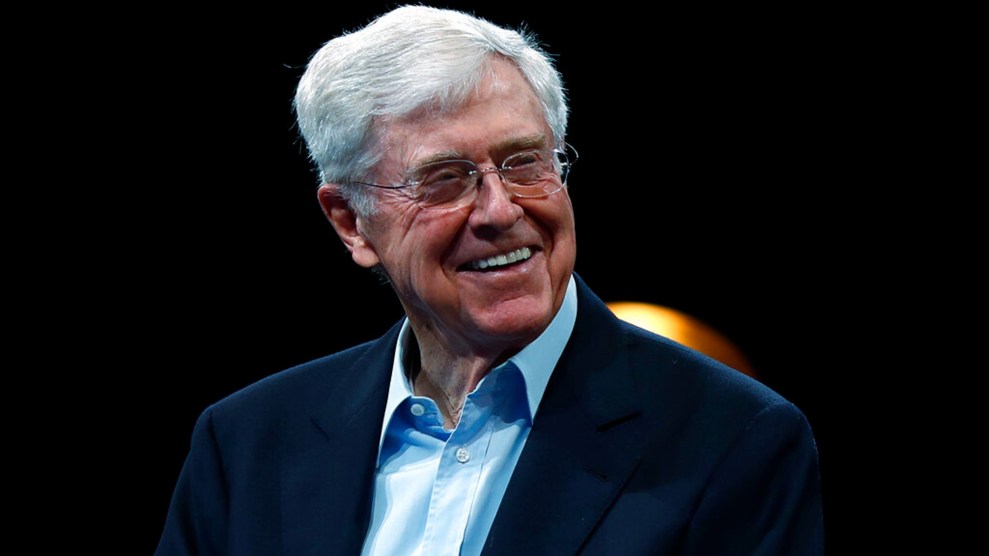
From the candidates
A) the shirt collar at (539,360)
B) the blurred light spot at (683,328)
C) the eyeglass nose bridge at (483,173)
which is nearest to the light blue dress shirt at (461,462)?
the shirt collar at (539,360)

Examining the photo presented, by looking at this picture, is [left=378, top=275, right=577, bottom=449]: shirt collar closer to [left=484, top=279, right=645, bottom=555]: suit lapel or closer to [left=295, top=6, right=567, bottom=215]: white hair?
[left=484, top=279, right=645, bottom=555]: suit lapel

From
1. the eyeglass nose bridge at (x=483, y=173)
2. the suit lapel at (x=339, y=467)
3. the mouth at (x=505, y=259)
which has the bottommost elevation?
the suit lapel at (x=339, y=467)

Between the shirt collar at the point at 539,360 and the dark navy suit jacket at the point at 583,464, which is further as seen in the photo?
the shirt collar at the point at 539,360

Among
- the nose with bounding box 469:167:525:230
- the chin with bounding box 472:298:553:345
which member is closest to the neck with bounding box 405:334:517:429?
the chin with bounding box 472:298:553:345

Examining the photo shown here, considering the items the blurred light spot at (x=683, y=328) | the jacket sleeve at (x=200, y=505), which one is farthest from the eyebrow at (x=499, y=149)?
the blurred light spot at (x=683, y=328)

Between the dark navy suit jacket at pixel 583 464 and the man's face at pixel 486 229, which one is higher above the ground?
the man's face at pixel 486 229

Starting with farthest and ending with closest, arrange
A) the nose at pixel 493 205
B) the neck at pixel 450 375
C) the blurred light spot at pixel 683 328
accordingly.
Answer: the blurred light spot at pixel 683 328
the neck at pixel 450 375
the nose at pixel 493 205

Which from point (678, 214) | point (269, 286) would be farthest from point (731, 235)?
point (269, 286)

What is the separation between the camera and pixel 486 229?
1896mm

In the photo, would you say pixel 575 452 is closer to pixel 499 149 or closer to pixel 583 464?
pixel 583 464

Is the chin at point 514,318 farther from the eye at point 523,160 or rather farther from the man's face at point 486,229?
the eye at point 523,160

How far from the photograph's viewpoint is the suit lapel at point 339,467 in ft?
6.47

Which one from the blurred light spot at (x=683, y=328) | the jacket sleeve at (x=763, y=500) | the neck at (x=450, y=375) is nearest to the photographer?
the jacket sleeve at (x=763, y=500)

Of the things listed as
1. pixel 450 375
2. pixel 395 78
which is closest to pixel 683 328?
pixel 450 375
